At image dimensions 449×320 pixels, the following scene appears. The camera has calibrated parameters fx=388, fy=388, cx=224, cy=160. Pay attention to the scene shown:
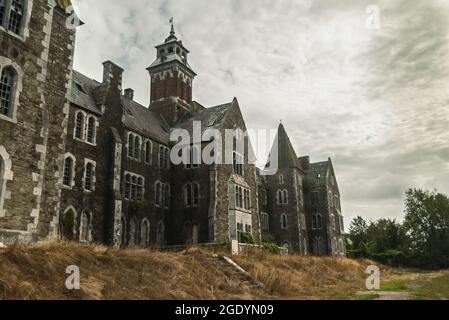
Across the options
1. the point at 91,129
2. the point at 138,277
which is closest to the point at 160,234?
the point at 91,129

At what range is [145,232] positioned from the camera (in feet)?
102

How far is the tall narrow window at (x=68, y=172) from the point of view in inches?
974

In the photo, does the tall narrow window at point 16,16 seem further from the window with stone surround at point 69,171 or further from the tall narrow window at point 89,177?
the tall narrow window at point 89,177

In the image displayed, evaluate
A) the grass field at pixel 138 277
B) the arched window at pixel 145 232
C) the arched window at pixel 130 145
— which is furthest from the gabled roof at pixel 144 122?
the grass field at pixel 138 277

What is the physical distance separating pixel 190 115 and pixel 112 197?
1608cm

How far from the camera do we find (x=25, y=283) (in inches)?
335

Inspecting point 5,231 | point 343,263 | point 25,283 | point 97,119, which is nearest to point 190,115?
point 97,119

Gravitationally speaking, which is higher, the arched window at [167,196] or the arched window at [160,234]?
the arched window at [167,196]

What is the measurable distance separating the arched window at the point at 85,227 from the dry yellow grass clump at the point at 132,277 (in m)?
10.9

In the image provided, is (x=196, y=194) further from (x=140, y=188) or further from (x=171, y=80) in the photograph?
(x=171, y=80)

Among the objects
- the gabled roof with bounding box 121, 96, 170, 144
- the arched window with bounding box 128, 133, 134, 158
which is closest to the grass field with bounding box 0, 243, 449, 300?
the arched window with bounding box 128, 133, 134, 158

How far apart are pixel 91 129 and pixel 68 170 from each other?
3880 mm

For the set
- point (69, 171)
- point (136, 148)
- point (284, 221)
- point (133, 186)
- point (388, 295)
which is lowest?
point (388, 295)

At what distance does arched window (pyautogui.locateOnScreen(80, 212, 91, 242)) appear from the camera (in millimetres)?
25266
